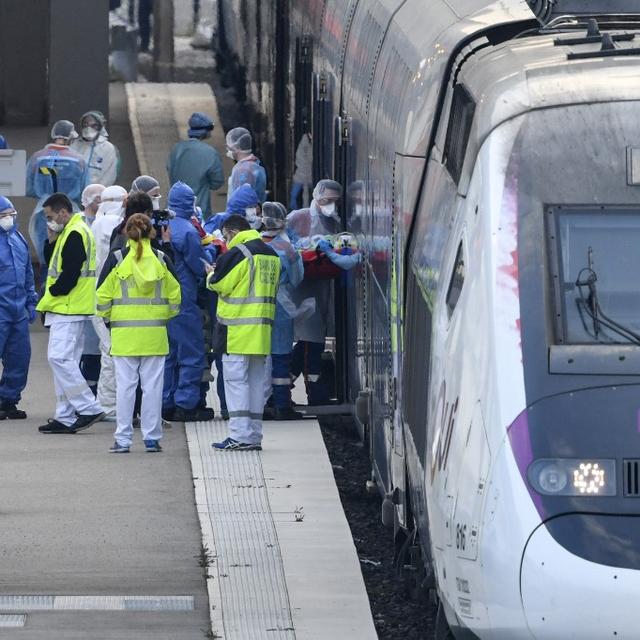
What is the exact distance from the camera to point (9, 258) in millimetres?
14227

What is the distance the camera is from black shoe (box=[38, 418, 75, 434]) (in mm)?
14039

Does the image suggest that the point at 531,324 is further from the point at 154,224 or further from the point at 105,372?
the point at 105,372

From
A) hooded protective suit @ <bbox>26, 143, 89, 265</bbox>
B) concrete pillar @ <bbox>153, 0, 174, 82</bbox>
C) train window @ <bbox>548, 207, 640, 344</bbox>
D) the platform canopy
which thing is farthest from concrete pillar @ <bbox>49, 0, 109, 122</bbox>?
train window @ <bbox>548, 207, 640, 344</bbox>

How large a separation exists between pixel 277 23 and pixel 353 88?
6.83 m

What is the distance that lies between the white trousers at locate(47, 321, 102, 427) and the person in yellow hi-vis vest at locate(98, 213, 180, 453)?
804 mm

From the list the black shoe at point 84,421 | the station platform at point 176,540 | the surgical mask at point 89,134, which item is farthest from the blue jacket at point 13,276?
the surgical mask at point 89,134

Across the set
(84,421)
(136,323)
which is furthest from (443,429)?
(84,421)

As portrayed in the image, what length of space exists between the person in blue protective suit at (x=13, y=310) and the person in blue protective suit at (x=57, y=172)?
3147 millimetres

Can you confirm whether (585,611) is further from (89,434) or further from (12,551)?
(89,434)

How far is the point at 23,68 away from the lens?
93.5ft

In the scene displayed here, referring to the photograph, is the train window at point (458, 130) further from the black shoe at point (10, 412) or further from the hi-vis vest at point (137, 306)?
the black shoe at point (10, 412)

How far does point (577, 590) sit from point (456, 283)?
1361mm

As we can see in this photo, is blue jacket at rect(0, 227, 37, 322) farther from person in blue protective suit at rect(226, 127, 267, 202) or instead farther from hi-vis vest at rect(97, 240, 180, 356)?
person in blue protective suit at rect(226, 127, 267, 202)

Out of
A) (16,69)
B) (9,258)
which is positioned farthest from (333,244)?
(16,69)
